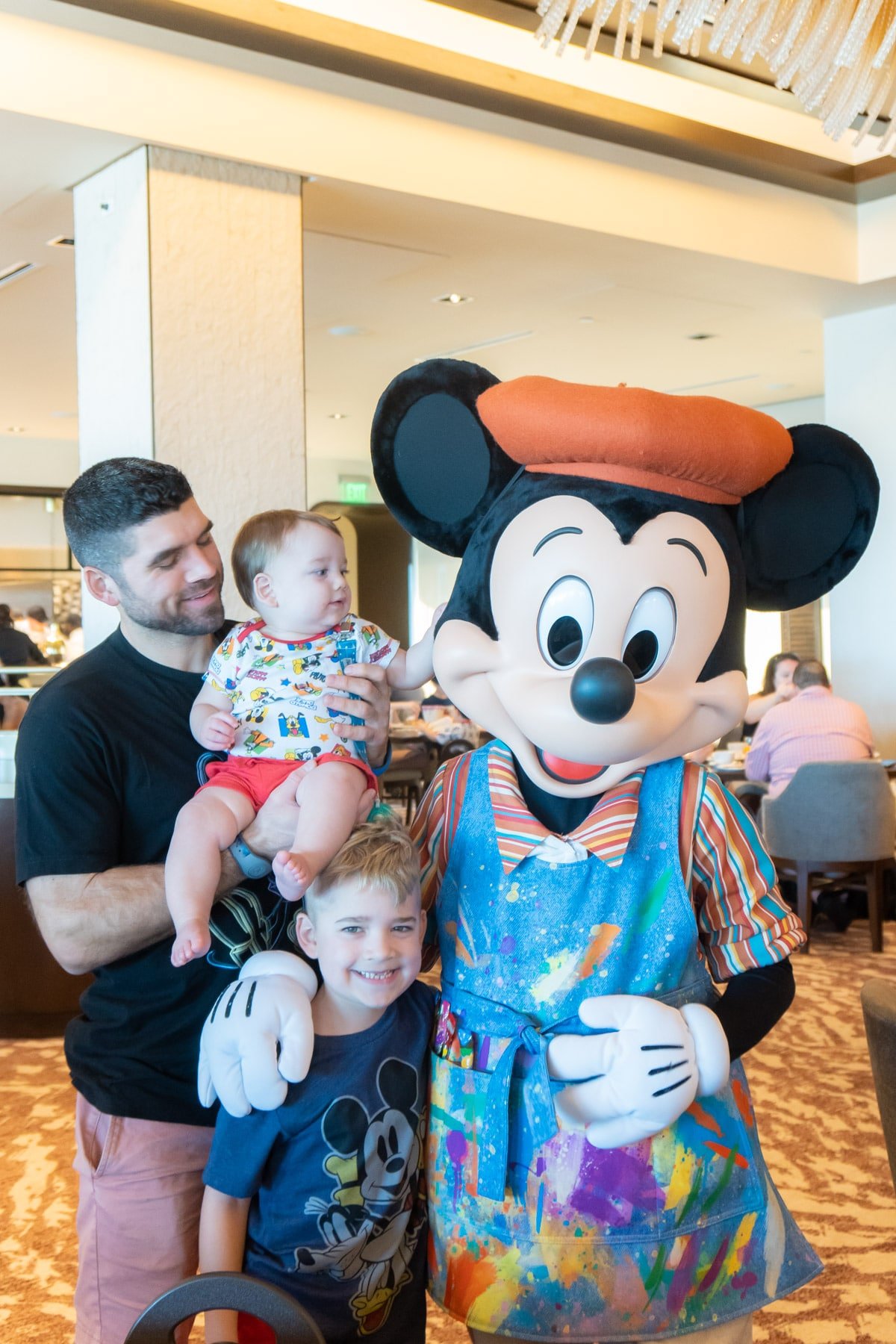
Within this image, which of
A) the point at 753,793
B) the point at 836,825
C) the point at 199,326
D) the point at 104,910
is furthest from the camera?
the point at 753,793

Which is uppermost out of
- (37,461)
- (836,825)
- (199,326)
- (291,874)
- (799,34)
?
(37,461)

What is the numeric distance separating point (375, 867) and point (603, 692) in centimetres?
36

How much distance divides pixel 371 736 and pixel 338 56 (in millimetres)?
3106

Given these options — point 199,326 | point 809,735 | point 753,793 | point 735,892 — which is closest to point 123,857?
point 735,892

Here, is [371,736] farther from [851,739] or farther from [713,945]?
[851,739]

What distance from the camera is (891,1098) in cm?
191

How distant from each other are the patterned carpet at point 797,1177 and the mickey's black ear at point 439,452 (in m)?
1.84

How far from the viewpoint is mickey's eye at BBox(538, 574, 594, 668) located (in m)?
1.56

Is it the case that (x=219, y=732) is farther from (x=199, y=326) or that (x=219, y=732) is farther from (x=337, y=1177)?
(x=199, y=326)

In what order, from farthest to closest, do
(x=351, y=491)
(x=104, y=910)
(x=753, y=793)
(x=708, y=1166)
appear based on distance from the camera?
(x=351, y=491), (x=753, y=793), (x=104, y=910), (x=708, y=1166)

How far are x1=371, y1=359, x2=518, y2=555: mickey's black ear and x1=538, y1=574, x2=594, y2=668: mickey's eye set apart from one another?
0.83 feet

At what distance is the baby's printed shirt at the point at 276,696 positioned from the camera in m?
1.78

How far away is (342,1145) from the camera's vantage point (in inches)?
59.4

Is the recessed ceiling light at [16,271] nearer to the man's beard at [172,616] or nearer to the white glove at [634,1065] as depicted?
the man's beard at [172,616]
